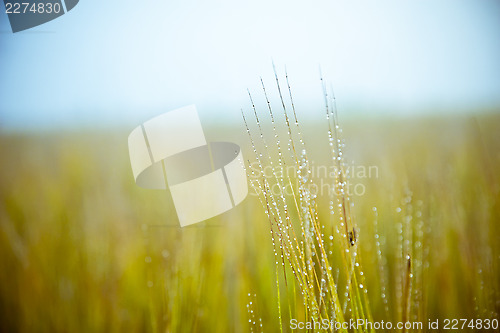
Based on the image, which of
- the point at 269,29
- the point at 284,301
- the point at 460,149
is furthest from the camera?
the point at 460,149

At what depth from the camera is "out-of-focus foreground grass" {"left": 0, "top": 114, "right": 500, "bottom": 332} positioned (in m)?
0.80

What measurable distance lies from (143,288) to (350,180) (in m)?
0.65

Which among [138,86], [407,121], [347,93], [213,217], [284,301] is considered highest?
[138,86]

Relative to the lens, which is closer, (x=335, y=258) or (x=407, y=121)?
(x=335, y=258)

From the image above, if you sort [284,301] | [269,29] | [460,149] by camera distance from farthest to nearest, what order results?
[460,149], [269,29], [284,301]

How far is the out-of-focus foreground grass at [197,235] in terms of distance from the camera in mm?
801

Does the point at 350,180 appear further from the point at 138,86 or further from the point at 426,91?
the point at 138,86

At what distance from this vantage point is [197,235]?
34.7 inches

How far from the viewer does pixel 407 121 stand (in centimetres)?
100

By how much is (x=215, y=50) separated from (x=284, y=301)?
2.24ft

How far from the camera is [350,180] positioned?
0.93 meters

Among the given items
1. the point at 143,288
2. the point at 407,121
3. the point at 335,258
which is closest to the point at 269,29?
the point at 407,121

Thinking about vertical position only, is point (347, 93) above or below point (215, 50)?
below

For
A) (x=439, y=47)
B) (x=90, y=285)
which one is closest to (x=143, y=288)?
(x=90, y=285)
